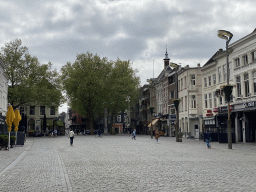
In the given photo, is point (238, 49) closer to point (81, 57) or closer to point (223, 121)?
point (223, 121)

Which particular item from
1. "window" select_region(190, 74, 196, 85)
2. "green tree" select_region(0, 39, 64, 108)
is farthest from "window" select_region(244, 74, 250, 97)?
"green tree" select_region(0, 39, 64, 108)

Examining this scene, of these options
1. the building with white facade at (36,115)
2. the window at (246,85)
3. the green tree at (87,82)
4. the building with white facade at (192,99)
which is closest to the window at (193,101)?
the building with white facade at (192,99)

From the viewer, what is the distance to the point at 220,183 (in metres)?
9.16

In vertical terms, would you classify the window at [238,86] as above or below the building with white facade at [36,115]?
above

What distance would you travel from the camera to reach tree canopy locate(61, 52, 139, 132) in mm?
66850

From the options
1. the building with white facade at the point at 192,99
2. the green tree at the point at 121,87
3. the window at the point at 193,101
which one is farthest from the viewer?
the green tree at the point at 121,87

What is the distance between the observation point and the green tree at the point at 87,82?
218 ft

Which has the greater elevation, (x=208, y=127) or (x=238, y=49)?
(x=238, y=49)

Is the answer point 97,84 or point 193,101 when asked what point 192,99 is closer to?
point 193,101

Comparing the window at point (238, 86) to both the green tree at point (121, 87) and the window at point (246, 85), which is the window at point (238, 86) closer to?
the window at point (246, 85)

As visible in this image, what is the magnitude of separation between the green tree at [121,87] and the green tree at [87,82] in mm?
1426

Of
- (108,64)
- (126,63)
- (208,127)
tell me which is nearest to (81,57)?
(108,64)

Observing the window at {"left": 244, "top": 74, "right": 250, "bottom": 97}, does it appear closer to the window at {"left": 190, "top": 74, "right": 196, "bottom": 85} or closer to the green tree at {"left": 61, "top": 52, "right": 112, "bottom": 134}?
the window at {"left": 190, "top": 74, "right": 196, "bottom": 85}

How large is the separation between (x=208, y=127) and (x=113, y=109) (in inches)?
1264
